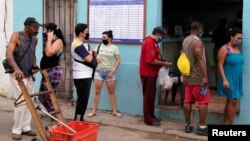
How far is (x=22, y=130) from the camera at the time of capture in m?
6.66

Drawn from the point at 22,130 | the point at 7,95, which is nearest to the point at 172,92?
the point at 22,130

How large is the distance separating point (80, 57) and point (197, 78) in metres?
1.85

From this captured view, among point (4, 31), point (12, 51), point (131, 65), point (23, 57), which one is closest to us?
point (12, 51)

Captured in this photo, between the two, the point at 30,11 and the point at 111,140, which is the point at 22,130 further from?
the point at 30,11

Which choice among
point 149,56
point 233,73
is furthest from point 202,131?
point 149,56

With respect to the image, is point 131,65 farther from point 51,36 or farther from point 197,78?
point 51,36

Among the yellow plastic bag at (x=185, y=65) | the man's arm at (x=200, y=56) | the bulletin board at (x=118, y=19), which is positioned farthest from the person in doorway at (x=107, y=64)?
the man's arm at (x=200, y=56)

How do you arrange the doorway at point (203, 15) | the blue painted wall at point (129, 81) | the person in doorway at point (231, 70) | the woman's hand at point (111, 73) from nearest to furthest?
the person in doorway at point (231, 70) → the woman's hand at point (111, 73) → the blue painted wall at point (129, 81) → the doorway at point (203, 15)

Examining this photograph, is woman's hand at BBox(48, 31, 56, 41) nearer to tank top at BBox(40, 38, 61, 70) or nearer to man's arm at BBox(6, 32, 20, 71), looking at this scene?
tank top at BBox(40, 38, 61, 70)

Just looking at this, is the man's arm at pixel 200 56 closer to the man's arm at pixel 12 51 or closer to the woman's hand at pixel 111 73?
the woman's hand at pixel 111 73

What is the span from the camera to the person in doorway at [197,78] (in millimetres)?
6508

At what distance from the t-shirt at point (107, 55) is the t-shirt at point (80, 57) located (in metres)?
1.01

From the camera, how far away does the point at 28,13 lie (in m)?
9.07

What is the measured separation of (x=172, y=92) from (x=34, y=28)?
313cm
